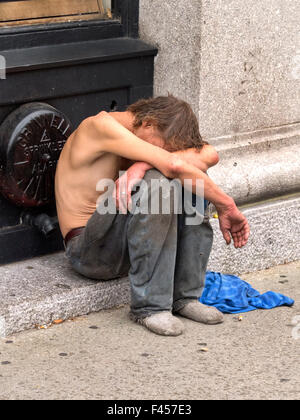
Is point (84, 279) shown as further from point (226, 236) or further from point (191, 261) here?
point (226, 236)

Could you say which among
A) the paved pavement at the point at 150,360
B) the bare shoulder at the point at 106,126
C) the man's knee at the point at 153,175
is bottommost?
the paved pavement at the point at 150,360

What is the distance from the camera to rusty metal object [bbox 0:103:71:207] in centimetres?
482

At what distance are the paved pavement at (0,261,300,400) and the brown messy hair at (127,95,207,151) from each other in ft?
→ 3.25

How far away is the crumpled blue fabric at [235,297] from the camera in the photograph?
16.4ft

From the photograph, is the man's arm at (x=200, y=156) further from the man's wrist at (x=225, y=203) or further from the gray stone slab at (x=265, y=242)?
the gray stone slab at (x=265, y=242)

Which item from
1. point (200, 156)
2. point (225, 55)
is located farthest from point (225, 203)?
point (225, 55)

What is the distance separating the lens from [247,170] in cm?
566

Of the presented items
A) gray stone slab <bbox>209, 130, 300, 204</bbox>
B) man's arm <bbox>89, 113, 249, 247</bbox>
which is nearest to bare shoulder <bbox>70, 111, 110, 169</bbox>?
man's arm <bbox>89, 113, 249, 247</bbox>

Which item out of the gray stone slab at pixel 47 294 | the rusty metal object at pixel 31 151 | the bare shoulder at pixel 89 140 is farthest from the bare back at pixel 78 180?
the gray stone slab at pixel 47 294

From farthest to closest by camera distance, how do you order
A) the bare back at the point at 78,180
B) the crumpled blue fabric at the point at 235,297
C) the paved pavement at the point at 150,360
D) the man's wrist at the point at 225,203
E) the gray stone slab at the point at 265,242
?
the gray stone slab at the point at 265,242, the crumpled blue fabric at the point at 235,297, the bare back at the point at 78,180, the man's wrist at the point at 225,203, the paved pavement at the point at 150,360

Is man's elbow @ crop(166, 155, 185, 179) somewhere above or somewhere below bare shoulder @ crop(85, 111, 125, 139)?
below

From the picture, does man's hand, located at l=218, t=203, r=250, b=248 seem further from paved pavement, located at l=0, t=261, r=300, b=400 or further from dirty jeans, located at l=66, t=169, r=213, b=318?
paved pavement, located at l=0, t=261, r=300, b=400

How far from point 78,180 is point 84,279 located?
1.82ft

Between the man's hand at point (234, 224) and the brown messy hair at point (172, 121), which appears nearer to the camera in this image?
the brown messy hair at point (172, 121)
